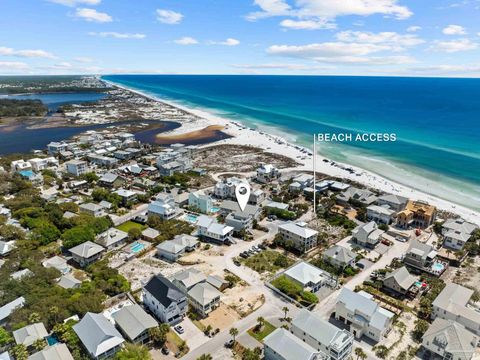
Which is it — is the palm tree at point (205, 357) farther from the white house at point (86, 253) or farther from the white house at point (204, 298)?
the white house at point (86, 253)

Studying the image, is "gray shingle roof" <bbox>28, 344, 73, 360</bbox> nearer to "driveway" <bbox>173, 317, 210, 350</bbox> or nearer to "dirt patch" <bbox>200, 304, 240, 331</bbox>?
"driveway" <bbox>173, 317, 210, 350</bbox>

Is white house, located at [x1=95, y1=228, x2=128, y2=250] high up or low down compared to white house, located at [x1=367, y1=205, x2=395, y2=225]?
down

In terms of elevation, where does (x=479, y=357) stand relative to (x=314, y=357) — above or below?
below

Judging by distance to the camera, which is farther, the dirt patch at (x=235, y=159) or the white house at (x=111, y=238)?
the dirt patch at (x=235, y=159)

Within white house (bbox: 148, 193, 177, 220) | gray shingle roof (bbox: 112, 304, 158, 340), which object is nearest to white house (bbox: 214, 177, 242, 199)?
white house (bbox: 148, 193, 177, 220)

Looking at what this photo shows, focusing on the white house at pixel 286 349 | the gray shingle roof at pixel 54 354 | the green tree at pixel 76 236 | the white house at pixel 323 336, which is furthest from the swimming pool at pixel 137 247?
the white house at pixel 323 336

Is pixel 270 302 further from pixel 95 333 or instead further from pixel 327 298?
pixel 95 333

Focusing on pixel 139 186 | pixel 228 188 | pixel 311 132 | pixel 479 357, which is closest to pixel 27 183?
pixel 139 186
